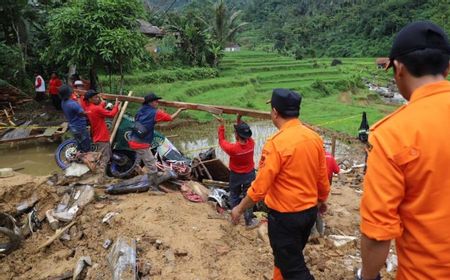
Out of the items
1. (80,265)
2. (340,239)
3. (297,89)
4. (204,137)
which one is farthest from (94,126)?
(297,89)

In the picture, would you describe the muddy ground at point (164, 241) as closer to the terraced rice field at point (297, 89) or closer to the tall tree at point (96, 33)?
the tall tree at point (96, 33)

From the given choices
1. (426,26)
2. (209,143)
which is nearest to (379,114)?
(209,143)

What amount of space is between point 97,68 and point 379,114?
42.3 feet

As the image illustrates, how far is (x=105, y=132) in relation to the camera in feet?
23.9

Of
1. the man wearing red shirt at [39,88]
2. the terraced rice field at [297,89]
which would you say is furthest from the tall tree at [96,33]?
the terraced rice field at [297,89]

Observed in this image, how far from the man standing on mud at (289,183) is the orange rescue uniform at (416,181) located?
4.42ft

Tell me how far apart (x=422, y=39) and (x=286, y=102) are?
1581mm

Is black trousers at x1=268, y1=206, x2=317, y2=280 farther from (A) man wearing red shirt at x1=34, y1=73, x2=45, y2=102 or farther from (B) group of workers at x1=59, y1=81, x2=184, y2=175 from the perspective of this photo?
(A) man wearing red shirt at x1=34, y1=73, x2=45, y2=102

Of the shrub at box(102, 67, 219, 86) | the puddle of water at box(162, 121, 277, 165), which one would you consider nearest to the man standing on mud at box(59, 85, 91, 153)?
the puddle of water at box(162, 121, 277, 165)

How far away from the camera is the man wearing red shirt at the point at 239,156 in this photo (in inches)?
220

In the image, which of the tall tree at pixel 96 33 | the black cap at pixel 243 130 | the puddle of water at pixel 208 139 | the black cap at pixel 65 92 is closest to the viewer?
the black cap at pixel 243 130

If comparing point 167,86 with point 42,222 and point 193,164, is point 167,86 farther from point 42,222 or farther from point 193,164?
point 42,222

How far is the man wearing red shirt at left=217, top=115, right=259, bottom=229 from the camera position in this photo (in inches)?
220

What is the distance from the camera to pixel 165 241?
474 cm
